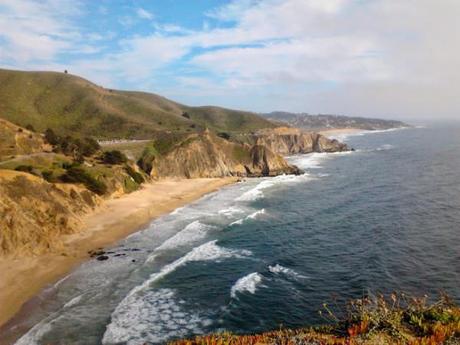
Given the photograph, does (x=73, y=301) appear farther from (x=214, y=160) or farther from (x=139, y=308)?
(x=214, y=160)

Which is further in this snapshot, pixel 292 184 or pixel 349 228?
pixel 292 184

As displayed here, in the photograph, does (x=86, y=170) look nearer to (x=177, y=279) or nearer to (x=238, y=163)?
(x=177, y=279)

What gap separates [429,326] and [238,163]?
83746 mm

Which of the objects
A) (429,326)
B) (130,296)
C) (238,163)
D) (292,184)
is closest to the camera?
(429,326)

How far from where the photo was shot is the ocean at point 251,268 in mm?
27281

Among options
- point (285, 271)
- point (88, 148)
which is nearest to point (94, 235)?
point (285, 271)

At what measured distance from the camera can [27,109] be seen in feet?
400

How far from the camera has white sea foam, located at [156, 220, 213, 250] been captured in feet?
143

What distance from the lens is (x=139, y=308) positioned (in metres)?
29.3

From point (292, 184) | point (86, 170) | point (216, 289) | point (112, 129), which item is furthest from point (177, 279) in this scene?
point (112, 129)

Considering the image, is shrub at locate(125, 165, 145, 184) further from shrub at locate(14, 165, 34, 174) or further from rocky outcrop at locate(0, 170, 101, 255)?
shrub at locate(14, 165, 34, 174)

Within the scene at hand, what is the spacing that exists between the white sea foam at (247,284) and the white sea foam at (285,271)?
1.75 meters

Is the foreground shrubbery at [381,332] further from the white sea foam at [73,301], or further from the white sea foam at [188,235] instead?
the white sea foam at [188,235]

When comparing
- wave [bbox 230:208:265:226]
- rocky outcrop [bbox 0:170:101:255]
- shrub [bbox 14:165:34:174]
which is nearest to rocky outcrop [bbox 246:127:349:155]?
wave [bbox 230:208:265:226]
